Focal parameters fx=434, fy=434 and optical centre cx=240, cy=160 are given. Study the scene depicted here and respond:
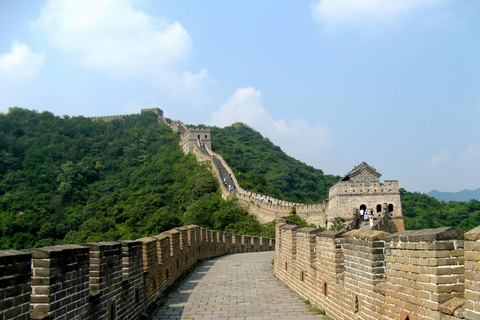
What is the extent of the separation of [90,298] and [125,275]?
1.60m

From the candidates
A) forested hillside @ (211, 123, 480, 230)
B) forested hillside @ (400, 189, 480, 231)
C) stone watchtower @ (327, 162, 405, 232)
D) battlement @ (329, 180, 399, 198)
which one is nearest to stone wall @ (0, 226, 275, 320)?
stone watchtower @ (327, 162, 405, 232)

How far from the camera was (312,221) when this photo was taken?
3077 cm

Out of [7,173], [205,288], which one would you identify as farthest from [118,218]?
[205,288]

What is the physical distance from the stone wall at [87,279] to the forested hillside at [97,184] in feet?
66.2

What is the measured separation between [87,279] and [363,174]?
86.9ft

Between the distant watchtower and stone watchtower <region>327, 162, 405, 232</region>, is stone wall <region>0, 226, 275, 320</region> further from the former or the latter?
the distant watchtower

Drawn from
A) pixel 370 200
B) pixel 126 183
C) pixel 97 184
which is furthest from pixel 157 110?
pixel 370 200

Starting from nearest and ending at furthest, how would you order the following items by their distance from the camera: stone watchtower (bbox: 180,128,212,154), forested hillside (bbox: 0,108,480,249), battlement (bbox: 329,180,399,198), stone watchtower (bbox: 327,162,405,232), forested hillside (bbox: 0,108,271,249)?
stone watchtower (bbox: 327,162,405,232), battlement (bbox: 329,180,399,198), forested hillside (bbox: 0,108,271,249), forested hillside (bbox: 0,108,480,249), stone watchtower (bbox: 180,128,212,154)

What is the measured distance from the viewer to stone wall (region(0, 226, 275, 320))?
10.6 ft

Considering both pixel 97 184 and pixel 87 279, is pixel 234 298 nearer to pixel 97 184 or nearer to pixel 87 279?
pixel 87 279

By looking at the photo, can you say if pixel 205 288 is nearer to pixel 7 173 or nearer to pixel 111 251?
pixel 111 251

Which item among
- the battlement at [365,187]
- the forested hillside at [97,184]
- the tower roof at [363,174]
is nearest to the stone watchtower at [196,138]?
the forested hillside at [97,184]

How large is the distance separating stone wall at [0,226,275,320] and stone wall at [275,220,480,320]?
9.68 feet

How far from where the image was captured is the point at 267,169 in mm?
71375
